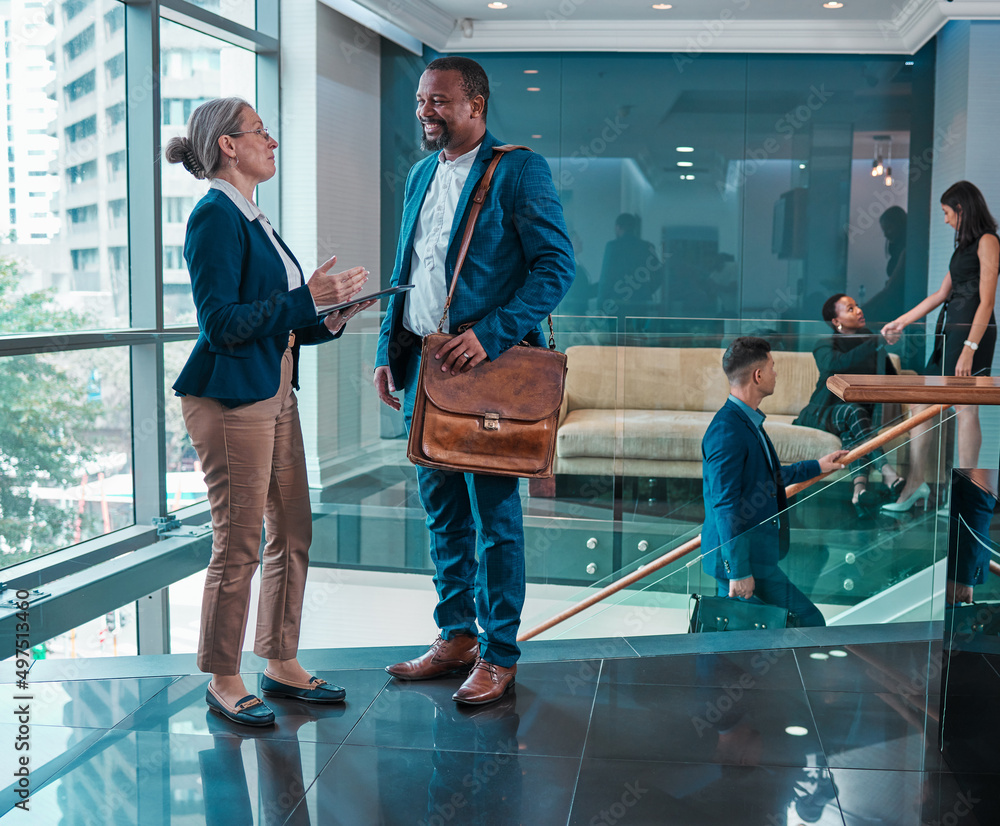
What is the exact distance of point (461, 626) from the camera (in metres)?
2.31

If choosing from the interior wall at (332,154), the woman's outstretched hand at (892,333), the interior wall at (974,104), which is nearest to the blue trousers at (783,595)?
the woman's outstretched hand at (892,333)

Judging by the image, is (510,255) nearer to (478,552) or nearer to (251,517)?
(478,552)

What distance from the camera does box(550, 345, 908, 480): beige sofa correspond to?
10.1ft

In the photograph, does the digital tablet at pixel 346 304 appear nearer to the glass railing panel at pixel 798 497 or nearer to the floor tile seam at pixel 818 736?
the glass railing panel at pixel 798 497

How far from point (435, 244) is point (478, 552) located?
2.41ft

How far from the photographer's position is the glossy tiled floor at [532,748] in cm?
167

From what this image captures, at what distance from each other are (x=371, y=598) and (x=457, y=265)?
3.85 m

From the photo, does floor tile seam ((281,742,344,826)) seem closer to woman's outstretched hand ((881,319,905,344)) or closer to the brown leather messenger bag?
the brown leather messenger bag

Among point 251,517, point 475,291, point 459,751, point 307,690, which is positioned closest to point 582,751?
point 459,751

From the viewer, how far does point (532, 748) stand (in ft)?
6.21

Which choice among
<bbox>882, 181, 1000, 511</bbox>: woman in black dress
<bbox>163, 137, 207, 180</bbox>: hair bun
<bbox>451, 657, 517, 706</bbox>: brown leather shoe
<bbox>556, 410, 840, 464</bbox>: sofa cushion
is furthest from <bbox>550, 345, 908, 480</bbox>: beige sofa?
<bbox>163, 137, 207, 180</bbox>: hair bun

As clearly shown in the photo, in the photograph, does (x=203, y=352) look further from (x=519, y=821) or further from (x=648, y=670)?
(x=648, y=670)

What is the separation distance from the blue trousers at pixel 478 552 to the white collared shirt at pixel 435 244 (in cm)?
13

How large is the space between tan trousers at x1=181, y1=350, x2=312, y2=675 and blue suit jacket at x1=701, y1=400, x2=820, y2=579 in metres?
1.26
